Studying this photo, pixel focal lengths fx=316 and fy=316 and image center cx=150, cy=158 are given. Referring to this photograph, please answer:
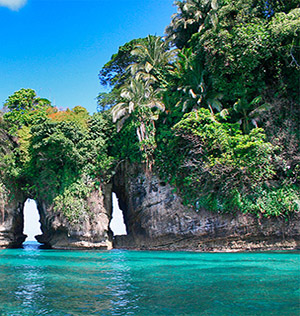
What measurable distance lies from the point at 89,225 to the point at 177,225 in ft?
21.5

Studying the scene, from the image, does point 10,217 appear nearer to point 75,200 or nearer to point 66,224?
point 66,224

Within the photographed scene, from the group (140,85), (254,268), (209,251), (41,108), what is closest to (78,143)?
(140,85)

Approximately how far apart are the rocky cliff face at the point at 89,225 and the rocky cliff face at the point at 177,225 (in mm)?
1701

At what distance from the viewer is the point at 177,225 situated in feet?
68.0

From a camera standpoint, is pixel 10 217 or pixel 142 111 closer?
pixel 142 111

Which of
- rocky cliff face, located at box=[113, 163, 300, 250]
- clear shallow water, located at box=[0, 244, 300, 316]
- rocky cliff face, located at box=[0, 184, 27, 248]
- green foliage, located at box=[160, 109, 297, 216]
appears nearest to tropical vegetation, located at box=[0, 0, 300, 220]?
green foliage, located at box=[160, 109, 297, 216]

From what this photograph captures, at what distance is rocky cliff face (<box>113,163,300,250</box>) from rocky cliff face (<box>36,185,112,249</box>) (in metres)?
1.70

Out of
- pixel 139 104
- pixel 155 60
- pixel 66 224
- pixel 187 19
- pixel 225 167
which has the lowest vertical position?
pixel 66 224

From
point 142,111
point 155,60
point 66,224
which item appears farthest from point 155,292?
point 155,60


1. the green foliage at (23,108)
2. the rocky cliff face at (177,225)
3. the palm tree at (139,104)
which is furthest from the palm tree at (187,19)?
the green foliage at (23,108)

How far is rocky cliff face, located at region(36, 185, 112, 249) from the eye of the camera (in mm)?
22797

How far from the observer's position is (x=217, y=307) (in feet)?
18.6

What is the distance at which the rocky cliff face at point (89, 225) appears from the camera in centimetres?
2280

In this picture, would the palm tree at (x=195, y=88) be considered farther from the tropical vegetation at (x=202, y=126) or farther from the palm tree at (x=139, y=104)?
the palm tree at (x=139, y=104)
